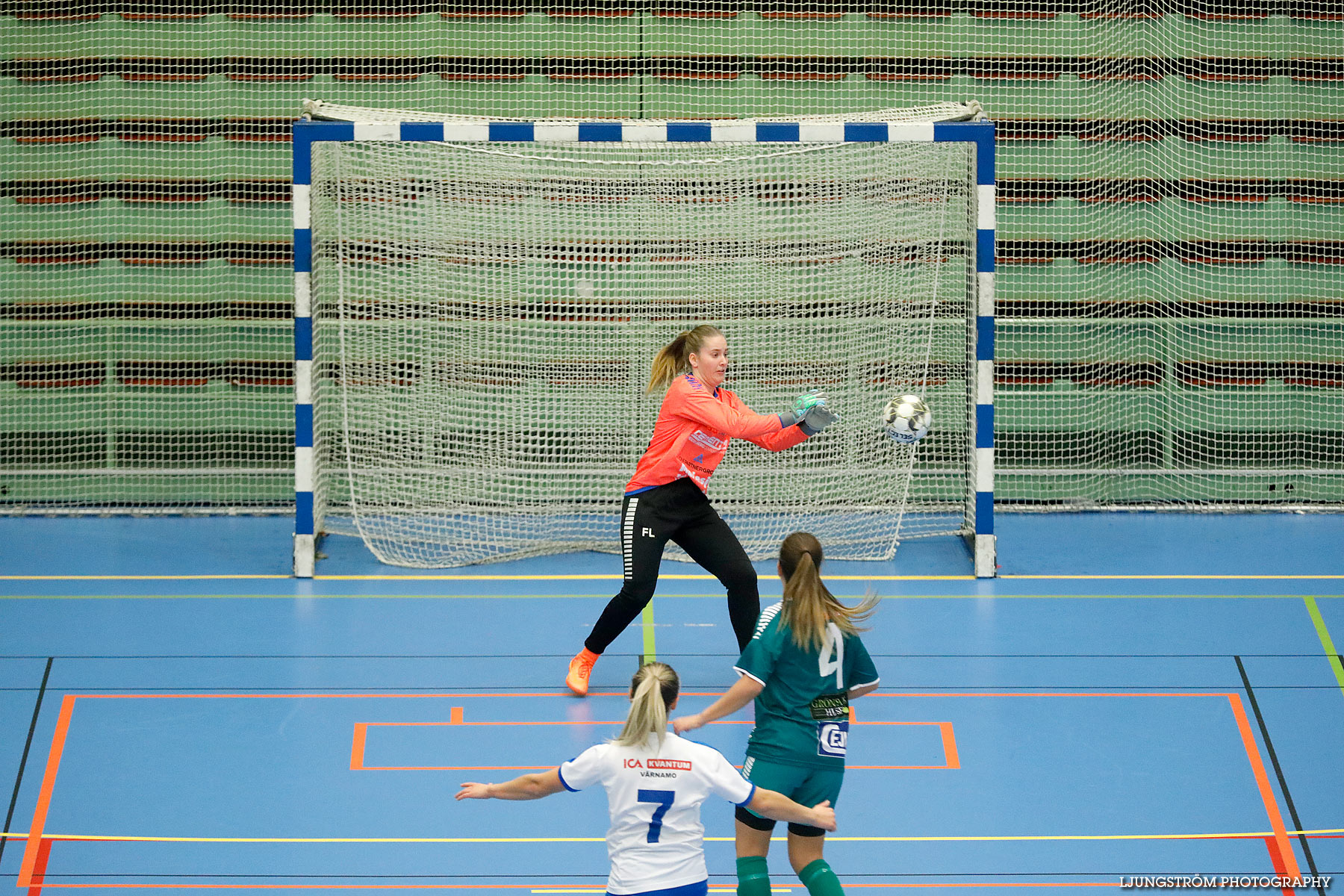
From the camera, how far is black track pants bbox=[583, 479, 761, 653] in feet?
23.5

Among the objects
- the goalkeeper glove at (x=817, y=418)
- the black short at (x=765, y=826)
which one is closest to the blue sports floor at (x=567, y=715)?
the black short at (x=765, y=826)

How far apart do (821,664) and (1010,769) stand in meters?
2.25

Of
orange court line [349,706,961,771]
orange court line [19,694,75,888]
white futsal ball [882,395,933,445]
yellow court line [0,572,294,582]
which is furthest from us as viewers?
yellow court line [0,572,294,582]

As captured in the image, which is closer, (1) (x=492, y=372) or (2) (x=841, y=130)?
(2) (x=841, y=130)

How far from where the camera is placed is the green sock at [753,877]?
4934 millimetres

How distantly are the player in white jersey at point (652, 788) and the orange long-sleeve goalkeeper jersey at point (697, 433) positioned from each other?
9.31ft

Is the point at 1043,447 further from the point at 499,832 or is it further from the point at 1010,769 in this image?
the point at 499,832

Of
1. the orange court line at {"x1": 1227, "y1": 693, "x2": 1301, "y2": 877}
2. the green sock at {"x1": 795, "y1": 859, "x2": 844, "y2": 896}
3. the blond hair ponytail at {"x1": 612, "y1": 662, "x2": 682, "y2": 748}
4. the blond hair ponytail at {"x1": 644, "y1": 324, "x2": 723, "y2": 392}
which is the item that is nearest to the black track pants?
the blond hair ponytail at {"x1": 644, "y1": 324, "x2": 723, "y2": 392}

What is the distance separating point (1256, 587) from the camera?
30.7ft

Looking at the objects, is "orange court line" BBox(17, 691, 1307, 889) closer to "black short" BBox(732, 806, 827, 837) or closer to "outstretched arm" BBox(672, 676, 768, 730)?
"black short" BBox(732, 806, 827, 837)

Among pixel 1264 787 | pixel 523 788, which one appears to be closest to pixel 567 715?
pixel 523 788

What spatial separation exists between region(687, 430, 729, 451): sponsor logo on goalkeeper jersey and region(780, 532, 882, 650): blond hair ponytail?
2.24 metres

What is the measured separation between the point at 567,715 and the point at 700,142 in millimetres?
3869

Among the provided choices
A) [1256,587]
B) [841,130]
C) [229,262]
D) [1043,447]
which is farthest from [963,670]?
[229,262]
